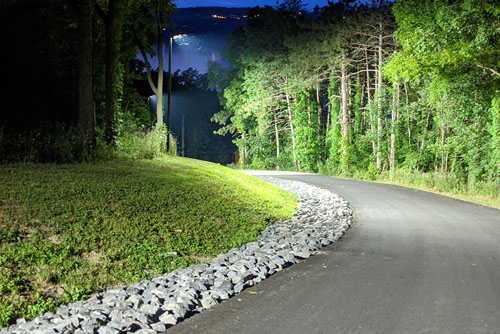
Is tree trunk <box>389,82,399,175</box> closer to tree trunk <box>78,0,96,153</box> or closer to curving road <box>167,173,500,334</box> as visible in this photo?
curving road <box>167,173,500,334</box>

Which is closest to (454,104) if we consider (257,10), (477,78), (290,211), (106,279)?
(477,78)

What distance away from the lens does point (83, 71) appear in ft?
48.3

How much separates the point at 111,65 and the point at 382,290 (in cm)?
1460

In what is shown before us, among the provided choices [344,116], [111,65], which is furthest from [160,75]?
[344,116]

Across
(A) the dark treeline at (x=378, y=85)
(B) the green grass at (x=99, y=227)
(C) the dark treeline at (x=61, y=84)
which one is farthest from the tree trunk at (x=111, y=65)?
(A) the dark treeline at (x=378, y=85)

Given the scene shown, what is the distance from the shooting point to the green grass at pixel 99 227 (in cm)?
573

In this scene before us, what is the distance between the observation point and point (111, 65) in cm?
1723

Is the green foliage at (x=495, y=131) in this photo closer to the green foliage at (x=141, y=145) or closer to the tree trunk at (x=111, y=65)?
the green foliage at (x=141, y=145)

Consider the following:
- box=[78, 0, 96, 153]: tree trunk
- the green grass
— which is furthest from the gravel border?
box=[78, 0, 96, 153]: tree trunk

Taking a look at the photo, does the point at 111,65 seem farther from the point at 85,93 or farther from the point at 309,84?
the point at 309,84

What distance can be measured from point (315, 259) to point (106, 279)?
3.38 metres

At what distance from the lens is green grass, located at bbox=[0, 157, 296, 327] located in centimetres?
573

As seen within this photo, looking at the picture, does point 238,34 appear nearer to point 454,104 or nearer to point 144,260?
point 454,104

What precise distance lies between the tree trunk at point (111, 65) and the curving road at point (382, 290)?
1071 cm
